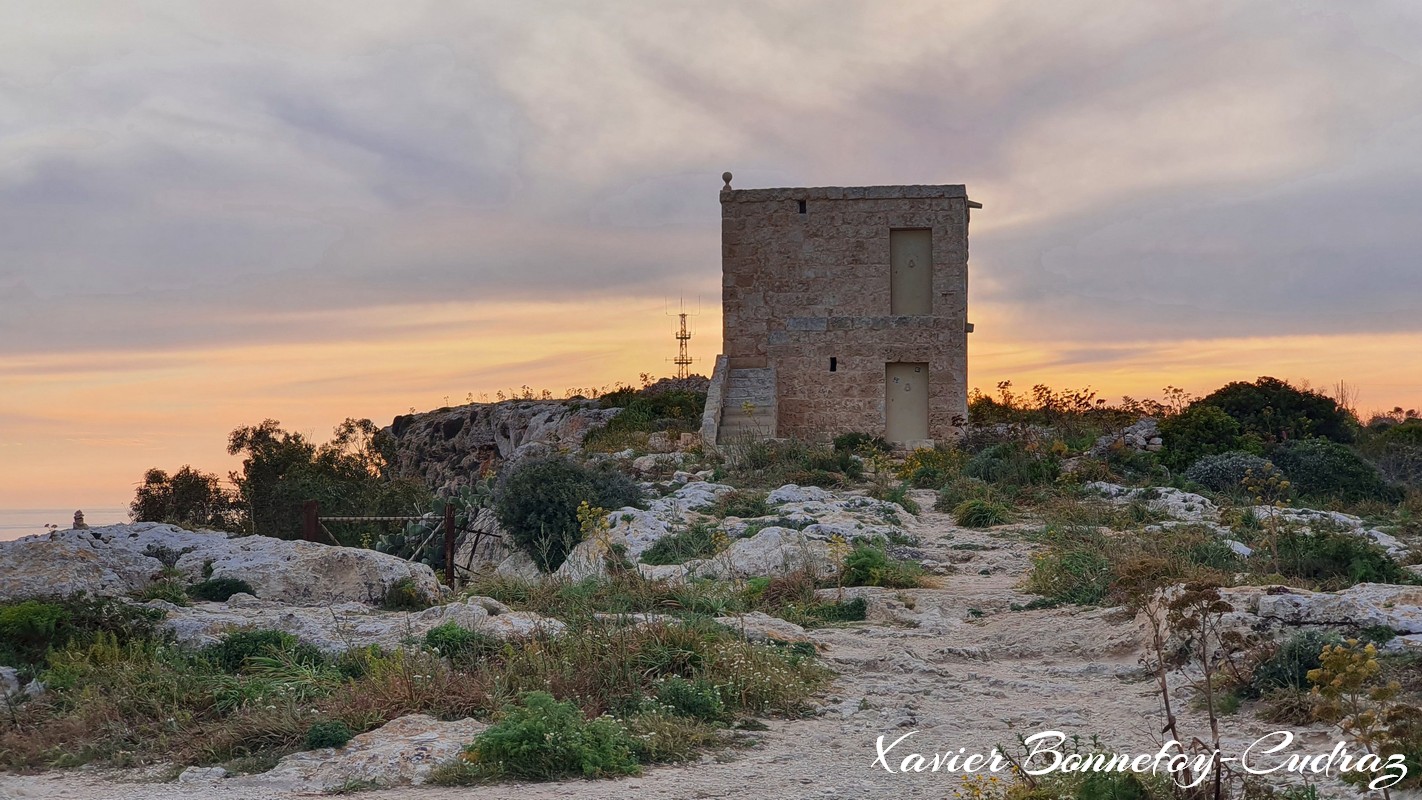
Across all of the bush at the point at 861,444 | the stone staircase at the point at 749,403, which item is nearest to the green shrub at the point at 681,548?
the bush at the point at 861,444

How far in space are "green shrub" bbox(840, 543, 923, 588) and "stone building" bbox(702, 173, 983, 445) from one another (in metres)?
15.0

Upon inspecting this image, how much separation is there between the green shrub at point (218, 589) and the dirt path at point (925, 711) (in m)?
4.82

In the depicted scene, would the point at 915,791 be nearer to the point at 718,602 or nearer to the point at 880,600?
the point at 718,602

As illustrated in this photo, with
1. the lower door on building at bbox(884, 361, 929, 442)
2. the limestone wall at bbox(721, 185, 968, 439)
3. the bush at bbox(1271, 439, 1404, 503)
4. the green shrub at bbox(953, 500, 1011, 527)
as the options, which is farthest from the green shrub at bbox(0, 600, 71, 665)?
the lower door on building at bbox(884, 361, 929, 442)

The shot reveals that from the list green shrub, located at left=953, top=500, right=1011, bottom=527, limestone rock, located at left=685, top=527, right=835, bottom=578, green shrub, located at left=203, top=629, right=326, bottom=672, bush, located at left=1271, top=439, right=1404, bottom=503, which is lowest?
green shrub, located at left=203, top=629, right=326, bottom=672

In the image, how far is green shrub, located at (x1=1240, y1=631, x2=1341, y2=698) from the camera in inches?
268

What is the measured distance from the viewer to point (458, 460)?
31.2 meters

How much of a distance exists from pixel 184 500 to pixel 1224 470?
18.3 m

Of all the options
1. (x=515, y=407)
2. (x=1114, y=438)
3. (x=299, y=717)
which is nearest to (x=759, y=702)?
(x=299, y=717)

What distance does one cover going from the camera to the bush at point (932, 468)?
1977 centimetres

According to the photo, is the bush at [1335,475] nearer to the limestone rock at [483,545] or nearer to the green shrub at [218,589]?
the limestone rock at [483,545]

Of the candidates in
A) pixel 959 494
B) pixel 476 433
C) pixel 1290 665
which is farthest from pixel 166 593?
pixel 476 433

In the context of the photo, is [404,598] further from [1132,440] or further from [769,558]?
[1132,440]

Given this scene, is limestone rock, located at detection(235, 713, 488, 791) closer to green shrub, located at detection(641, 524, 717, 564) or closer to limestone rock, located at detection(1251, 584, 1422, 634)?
limestone rock, located at detection(1251, 584, 1422, 634)
